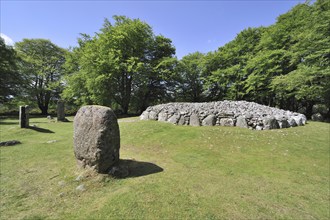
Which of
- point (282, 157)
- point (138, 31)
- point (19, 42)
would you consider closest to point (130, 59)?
point (138, 31)

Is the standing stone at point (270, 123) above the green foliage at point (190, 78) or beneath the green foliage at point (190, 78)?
beneath

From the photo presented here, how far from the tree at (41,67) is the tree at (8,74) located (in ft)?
9.37

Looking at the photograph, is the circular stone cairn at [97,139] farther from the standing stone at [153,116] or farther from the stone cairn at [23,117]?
the stone cairn at [23,117]

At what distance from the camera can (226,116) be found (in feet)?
33.9

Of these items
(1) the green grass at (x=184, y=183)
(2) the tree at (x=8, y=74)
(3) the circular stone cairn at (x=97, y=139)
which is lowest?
(1) the green grass at (x=184, y=183)

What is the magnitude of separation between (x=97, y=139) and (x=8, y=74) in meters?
24.7

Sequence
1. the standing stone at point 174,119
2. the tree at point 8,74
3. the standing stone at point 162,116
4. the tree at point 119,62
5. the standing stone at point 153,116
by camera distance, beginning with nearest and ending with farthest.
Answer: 1. the standing stone at point 174,119
2. the standing stone at point 162,116
3. the standing stone at point 153,116
4. the tree at point 119,62
5. the tree at point 8,74

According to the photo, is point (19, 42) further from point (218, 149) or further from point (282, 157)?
point (282, 157)

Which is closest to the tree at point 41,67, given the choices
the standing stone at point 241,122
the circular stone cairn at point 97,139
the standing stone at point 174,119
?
the standing stone at point 174,119

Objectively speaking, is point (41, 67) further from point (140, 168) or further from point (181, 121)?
point (140, 168)

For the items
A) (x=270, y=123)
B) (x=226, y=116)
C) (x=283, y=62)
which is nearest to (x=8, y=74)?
(x=226, y=116)

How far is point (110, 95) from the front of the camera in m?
19.6

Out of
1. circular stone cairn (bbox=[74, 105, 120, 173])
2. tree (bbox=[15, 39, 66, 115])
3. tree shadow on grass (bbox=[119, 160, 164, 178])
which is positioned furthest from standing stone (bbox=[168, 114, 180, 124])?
tree (bbox=[15, 39, 66, 115])

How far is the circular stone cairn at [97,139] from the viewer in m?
4.42
